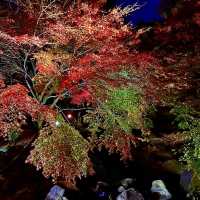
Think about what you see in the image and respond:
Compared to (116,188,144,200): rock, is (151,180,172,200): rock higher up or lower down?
lower down

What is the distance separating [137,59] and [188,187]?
4.49 metres

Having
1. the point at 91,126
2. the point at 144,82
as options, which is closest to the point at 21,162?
the point at 91,126

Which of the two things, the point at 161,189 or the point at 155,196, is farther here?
the point at 161,189

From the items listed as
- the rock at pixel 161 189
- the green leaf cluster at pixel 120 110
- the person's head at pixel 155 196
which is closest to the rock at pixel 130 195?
the person's head at pixel 155 196

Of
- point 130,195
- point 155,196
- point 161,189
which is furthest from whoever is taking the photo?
point 161,189

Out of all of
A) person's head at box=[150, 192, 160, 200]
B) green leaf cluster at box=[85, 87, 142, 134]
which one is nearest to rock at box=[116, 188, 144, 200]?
person's head at box=[150, 192, 160, 200]

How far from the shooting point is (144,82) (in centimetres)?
1207

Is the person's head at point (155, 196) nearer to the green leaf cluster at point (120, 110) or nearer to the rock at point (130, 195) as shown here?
the rock at point (130, 195)

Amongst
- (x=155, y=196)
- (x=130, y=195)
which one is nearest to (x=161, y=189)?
(x=155, y=196)

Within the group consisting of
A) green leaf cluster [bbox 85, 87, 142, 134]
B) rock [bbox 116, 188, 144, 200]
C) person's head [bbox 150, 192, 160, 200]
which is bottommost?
person's head [bbox 150, 192, 160, 200]

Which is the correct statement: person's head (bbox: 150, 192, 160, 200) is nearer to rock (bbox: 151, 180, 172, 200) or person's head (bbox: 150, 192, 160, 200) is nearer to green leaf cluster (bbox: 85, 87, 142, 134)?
rock (bbox: 151, 180, 172, 200)

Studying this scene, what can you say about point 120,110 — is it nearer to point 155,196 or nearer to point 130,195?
point 130,195

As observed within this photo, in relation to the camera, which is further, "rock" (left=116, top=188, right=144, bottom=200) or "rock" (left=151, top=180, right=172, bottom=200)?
"rock" (left=151, top=180, right=172, bottom=200)

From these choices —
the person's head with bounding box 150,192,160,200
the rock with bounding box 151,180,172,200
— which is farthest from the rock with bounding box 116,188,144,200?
the rock with bounding box 151,180,172,200
